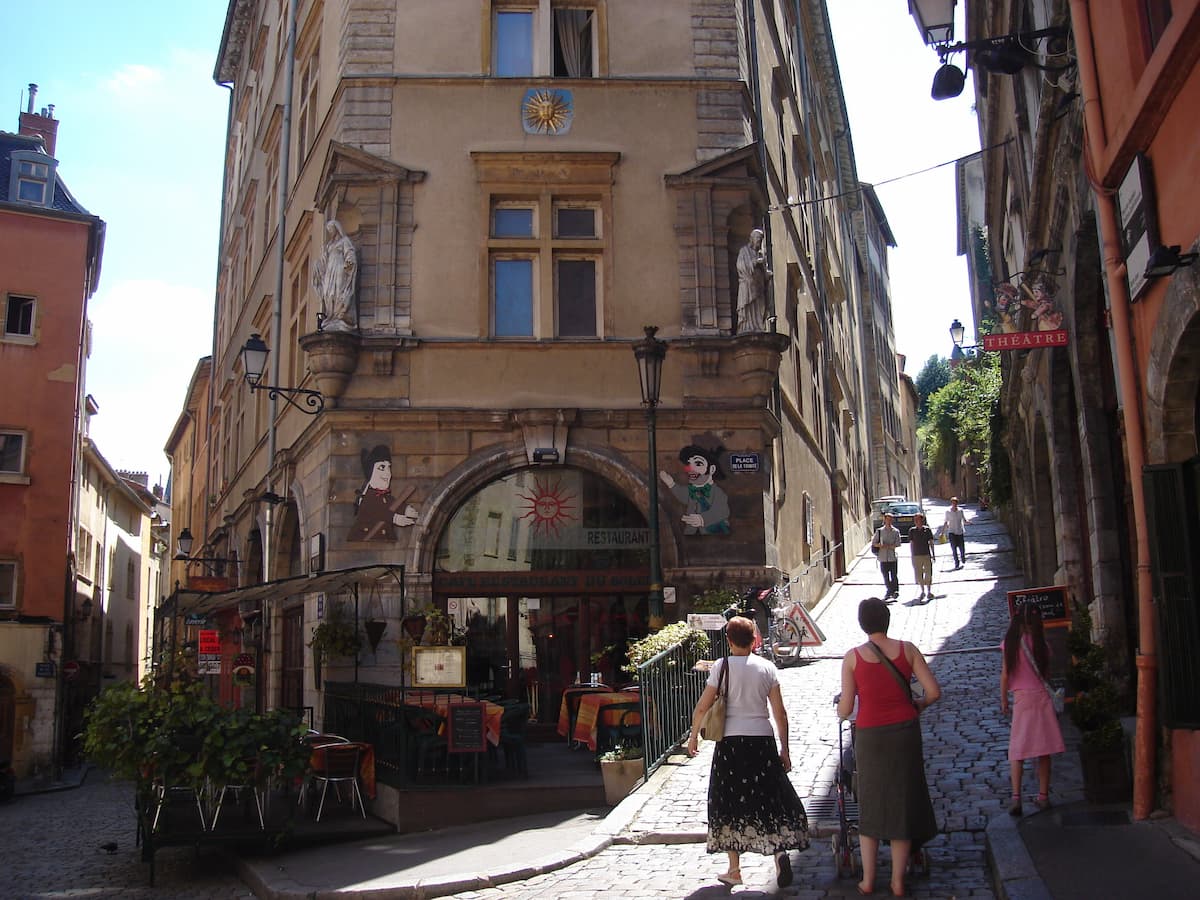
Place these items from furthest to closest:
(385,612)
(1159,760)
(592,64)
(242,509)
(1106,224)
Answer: (242,509)
(592,64)
(385,612)
(1106,224)
(1159,760)

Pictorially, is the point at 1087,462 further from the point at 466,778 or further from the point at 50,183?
the point at 50,183

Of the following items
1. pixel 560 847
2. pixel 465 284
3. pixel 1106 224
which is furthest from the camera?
pixel 465 284

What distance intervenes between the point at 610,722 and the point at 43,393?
24.6 m

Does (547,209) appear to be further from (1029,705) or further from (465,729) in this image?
(1029,705)

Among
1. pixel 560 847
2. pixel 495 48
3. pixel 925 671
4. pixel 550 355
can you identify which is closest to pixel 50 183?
pixel 495 48

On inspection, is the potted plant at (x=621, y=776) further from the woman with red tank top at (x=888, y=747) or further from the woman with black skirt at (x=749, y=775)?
the woman with red tank top at (x=888, y=747)

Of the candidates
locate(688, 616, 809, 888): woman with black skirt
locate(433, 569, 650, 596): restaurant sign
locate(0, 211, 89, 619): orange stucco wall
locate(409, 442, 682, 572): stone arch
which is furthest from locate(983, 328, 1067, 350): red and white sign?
locate(0, 211, 89, 619): orange stucco wall

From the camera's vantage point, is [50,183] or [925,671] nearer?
[925,671]

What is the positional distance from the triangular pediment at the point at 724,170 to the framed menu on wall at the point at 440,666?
8.24 m

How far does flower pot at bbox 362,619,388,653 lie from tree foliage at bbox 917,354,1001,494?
77.3 ft

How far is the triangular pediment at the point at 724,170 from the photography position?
17.6 meters

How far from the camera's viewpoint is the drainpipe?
806 cm

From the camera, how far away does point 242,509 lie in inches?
988

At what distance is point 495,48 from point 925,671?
46.3ft
